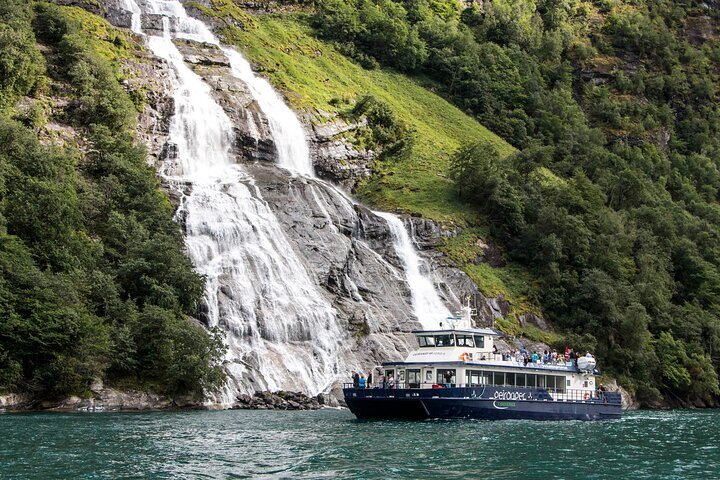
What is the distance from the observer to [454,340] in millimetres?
58438

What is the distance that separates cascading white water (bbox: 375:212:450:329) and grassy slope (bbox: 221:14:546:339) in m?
4.66

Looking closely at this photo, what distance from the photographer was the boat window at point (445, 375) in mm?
56416

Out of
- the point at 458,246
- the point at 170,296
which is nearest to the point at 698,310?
the point at 458,246

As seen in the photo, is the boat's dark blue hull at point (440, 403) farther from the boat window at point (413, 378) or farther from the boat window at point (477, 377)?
the boat window at point (413, 378)

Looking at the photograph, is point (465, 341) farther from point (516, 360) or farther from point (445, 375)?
point (516, 360)

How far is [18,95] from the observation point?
270 ft

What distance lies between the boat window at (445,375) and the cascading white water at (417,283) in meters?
24.0

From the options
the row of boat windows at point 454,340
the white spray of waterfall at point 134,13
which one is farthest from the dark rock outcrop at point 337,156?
Result: the row of boat windows at point 454,340

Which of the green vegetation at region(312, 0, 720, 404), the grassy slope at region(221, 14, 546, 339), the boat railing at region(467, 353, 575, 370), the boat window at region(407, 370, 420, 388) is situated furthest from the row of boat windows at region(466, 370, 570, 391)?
the grassy slope at region(221, 14, 546, 339)

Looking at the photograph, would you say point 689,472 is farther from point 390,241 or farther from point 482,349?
point 390,241

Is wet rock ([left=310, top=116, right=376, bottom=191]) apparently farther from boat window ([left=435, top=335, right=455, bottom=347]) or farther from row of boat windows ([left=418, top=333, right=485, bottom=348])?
boat window ([left=435, top=335, right=455, bottom=347])

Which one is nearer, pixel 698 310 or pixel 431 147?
pixel 698 310

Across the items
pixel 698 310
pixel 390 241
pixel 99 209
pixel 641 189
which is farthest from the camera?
pixel 641 189

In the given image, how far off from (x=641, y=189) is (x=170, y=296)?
236ft
